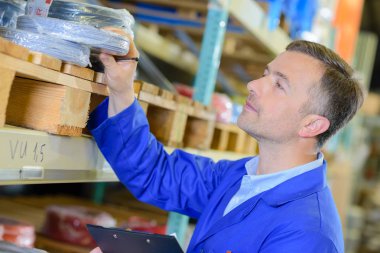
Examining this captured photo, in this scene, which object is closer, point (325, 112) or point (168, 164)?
point (325, 112)

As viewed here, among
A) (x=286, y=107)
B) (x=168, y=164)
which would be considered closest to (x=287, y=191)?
(x=286, y=107)

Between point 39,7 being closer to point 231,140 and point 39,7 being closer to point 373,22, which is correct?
point 231,140

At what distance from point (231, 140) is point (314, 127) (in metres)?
1.79

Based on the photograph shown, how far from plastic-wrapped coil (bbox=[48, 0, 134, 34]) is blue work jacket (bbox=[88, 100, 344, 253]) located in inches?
16.1

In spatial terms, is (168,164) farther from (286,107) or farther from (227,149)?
(227,149)

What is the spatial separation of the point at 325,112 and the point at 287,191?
0.43 metres

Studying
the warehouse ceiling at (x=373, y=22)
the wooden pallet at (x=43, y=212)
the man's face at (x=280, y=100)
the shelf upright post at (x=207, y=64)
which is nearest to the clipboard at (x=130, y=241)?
the man's face at (x=280, y=100)

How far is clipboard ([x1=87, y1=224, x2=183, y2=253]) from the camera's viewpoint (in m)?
2.20

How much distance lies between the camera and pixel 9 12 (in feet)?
7.46

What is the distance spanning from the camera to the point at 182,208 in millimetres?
2988

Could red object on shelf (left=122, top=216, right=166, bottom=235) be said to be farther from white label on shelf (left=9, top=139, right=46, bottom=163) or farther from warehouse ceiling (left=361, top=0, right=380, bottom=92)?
warehouse ceiling (left=361, top=0, right=380, bottom=92)

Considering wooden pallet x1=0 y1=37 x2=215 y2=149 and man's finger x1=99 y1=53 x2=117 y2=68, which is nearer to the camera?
wooden pallet x1=0 y1=37 x2=215 y2=149

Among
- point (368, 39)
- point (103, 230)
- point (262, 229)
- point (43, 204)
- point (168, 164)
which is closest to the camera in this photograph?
point (103, 230)

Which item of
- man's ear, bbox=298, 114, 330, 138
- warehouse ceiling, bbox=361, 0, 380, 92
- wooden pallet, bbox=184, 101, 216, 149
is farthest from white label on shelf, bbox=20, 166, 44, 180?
warehouse ceiling, bbox=361, 0, 380, 92
